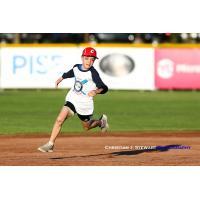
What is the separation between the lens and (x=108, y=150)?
15109 millimetres

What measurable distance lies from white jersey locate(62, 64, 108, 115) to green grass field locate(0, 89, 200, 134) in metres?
6.53

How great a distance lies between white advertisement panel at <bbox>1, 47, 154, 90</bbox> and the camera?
31828 millimetres

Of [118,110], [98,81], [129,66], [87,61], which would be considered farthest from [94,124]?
[129,66]

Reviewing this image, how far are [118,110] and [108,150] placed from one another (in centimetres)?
1039

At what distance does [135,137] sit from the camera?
58.3 ft

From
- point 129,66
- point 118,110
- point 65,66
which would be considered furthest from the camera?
point 129,66

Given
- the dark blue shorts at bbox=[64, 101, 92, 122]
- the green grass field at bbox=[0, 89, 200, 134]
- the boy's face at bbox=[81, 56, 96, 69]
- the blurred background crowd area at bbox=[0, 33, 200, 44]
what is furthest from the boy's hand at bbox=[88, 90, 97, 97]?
the blurred background crowd area at bbox=[0, 33, 200, 44]

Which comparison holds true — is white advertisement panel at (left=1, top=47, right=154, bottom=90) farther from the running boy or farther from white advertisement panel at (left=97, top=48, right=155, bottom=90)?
the running boy

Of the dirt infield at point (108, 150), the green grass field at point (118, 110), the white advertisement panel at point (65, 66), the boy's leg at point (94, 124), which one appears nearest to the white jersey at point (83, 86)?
the boy's leg at point (94, 124)

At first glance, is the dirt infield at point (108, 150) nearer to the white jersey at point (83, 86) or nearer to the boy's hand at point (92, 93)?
the white jersey at point (83, 86)

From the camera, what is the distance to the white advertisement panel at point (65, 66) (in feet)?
104

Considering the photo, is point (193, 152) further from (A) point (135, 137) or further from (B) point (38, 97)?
(B) point (38, 97)

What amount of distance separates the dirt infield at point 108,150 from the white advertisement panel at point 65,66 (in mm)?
13257

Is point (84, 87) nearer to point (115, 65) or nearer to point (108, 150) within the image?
point (108, 150)
